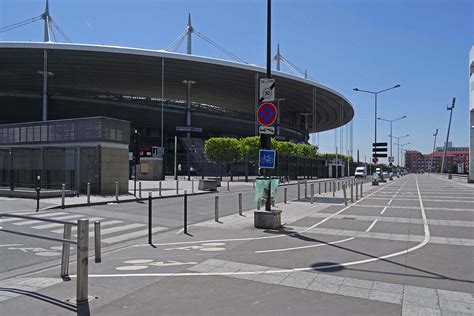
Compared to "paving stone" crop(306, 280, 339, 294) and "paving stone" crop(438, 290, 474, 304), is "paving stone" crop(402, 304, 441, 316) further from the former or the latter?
"paving stone" crop(306, 280, 339, 294)

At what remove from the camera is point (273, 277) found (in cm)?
680

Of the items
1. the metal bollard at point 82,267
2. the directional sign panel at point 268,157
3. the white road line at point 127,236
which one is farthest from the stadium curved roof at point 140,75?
the metal bollard at point 82,267

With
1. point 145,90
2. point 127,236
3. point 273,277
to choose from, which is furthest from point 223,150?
point 273,277

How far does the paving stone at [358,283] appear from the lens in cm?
632

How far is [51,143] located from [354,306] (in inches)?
1067

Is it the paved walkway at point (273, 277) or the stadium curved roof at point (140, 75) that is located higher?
the stadium curved roof at point (140, 75)

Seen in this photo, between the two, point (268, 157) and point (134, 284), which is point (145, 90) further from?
point (134, 284)

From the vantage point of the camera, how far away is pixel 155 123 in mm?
86750

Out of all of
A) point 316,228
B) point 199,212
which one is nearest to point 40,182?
point 199,212

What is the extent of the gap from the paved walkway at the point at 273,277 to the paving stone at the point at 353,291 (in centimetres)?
1

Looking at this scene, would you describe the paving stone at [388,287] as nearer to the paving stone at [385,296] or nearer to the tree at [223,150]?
the paving stone at [385,296]

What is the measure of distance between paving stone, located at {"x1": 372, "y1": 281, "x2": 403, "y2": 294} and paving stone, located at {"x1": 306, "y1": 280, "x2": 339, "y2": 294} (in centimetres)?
57

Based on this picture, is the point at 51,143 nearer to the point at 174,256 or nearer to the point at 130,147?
the point at 130,147

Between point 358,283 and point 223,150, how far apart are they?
4729cm
